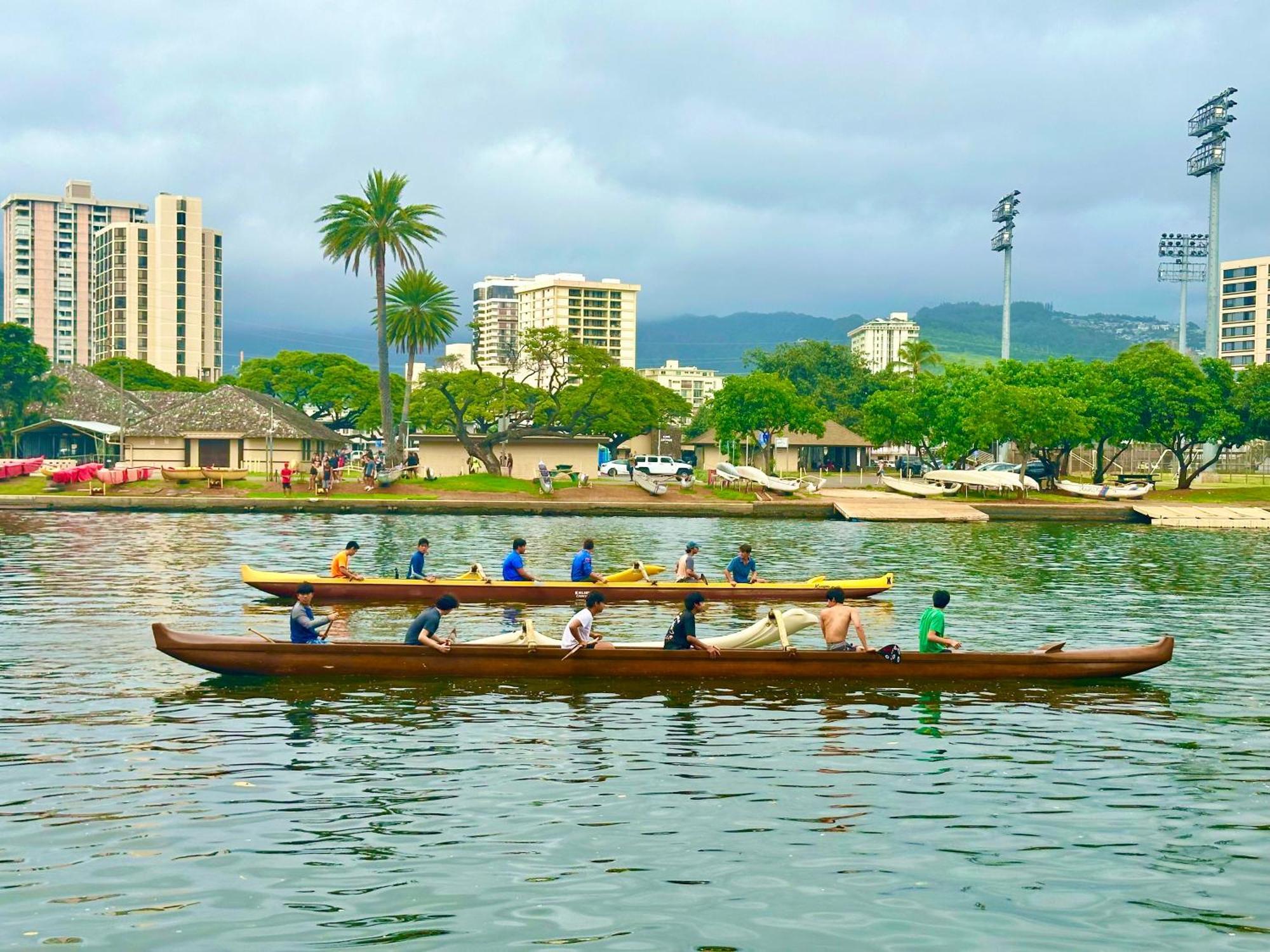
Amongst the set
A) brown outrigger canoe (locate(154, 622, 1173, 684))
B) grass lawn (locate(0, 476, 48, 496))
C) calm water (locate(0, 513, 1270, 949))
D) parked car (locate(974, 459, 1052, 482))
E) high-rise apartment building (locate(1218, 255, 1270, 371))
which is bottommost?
calm water (locate(0, 513, 1270, 949))

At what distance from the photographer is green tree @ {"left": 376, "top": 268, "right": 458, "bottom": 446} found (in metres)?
87.1

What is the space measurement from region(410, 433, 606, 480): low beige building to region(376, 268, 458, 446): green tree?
25.2 ft

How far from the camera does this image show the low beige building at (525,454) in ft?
283

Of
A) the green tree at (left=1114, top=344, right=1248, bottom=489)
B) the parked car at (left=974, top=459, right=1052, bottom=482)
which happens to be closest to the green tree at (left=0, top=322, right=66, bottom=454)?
the parked car at (left=974, top=459, right=1052, bottom=482)

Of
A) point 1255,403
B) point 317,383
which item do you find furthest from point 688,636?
point 317,383

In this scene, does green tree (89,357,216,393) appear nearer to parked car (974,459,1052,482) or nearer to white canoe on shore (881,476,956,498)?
white canoe on shore (881,476,956,498)

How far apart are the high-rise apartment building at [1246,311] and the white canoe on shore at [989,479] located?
5197 inches

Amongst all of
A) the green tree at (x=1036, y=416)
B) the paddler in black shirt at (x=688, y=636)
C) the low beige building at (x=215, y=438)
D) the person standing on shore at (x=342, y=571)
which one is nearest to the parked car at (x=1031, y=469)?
the green tree at (x=1036, y=416)

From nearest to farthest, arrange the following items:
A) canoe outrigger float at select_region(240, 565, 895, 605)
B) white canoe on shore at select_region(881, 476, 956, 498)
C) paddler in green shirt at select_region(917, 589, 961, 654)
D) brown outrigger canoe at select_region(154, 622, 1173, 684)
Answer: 1. brown outrigger canoe at select_region(154, 622, 1173, 684)
2. paddler in green shirt at select_region(917, 589, 961, 654)
3. canoe outrigger float at select_region(240, 565, 895, 605)
4. white canoe on shore at select_region(881, 476, 956, 498)

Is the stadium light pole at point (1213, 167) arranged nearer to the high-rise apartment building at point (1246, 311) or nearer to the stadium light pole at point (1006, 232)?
the stadium light pole at point (1006, 232)

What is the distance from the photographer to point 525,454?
8712 centimetres

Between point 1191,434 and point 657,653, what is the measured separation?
70338mm

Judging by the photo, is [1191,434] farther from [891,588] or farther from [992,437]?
[891,588]

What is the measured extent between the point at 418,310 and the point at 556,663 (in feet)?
228
